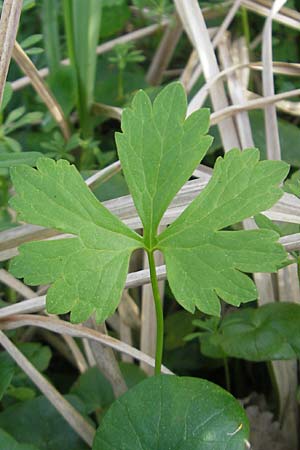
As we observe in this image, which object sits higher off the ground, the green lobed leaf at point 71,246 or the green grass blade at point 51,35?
the green grass blade at point 51,35

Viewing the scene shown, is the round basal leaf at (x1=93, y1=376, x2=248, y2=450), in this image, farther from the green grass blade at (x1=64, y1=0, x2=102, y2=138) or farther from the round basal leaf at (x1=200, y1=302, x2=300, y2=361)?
the green grass blade at (x1=64, y1=0, x2=102, y2=138)

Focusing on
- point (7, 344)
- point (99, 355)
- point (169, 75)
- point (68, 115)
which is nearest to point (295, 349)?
point (99, 355)

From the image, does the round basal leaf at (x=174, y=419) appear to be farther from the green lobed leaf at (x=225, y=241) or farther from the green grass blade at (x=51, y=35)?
the green grass blade at (x=51, y=35)

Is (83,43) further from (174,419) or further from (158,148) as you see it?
(174,419)

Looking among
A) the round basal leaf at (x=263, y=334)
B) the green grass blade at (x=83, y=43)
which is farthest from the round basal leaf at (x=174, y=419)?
the green grass blade at (x=83, y=43)

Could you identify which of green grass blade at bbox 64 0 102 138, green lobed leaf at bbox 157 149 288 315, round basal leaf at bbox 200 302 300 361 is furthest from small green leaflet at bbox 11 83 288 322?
green grass blade at bbox 64 0 102 138

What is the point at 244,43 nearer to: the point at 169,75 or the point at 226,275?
the point at 169,75

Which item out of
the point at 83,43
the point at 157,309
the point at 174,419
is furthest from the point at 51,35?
the point at 174,419
